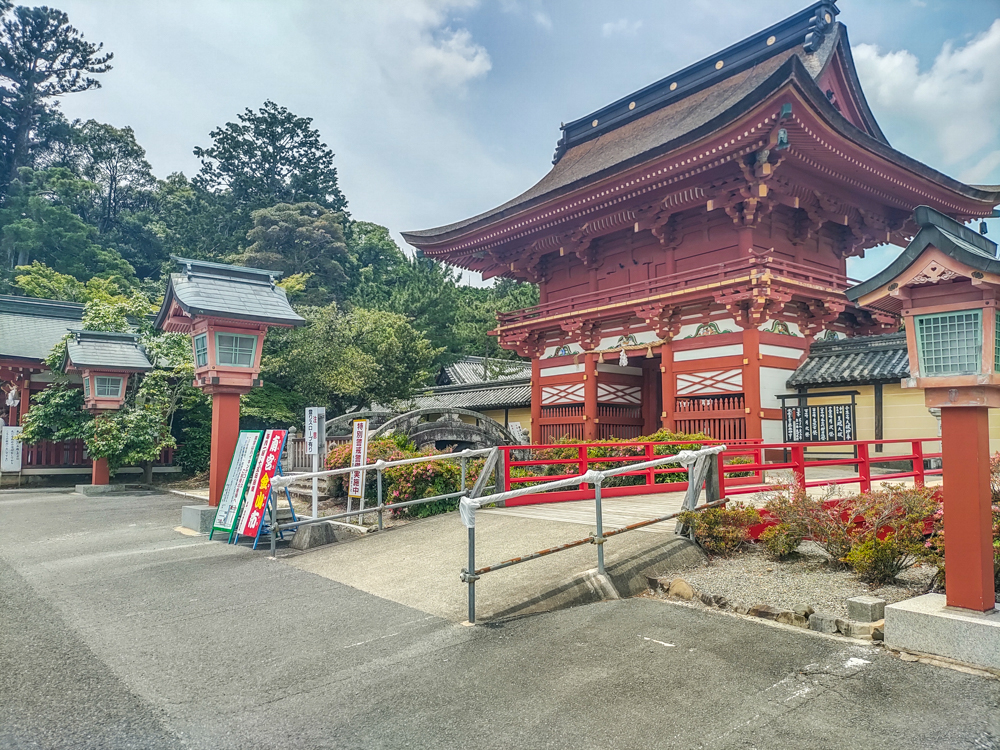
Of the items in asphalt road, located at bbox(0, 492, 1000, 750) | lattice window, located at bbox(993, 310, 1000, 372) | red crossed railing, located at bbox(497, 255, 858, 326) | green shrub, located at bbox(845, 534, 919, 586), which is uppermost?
red crossed railing, located at bbox(497, 255, 858, 326)

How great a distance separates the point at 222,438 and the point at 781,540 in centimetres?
852

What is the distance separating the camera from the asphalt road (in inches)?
139

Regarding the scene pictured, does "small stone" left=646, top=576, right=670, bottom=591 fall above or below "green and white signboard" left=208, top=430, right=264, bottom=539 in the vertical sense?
below

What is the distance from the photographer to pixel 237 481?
31.9 ft

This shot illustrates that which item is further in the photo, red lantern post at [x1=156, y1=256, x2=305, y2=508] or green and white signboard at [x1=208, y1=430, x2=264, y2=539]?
red lantern post at [x1=156, y1=256, x2=305, y2=508]

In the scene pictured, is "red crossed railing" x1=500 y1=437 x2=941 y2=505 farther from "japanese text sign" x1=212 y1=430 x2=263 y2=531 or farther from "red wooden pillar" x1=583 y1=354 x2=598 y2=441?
"japanese text sign" x1=212 y1=430 x2=263 y2=531

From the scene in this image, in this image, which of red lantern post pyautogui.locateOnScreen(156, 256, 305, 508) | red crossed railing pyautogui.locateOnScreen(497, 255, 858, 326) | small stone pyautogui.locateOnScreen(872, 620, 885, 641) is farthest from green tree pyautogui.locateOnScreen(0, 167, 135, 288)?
small stone pyautogui.locateOnScreen(872, 620, 885, 641)

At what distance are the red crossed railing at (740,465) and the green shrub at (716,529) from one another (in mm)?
961

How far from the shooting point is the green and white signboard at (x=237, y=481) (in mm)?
9484

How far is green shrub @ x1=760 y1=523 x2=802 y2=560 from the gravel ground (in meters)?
0.09

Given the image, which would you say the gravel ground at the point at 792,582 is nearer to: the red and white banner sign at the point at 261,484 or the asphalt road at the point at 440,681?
the asphalt road at the point at 440,681

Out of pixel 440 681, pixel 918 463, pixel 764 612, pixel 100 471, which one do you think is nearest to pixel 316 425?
pixel 440 681

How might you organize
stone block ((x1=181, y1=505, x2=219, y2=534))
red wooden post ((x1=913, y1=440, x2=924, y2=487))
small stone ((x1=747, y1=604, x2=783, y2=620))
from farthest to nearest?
stone block ((x1=181, y1=505, x2=219, y2=534)), red wooden post ((x1=913, y1=440, x2=924, y2=487)), small stone ((x1=747, y1=604, x2=783, y2=620))

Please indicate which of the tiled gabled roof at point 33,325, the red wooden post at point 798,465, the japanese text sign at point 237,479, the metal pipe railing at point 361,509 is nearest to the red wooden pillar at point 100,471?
the tiled gabled roof at point 33,325
